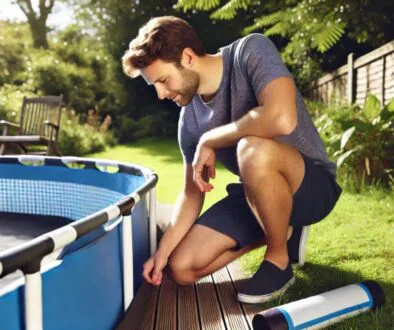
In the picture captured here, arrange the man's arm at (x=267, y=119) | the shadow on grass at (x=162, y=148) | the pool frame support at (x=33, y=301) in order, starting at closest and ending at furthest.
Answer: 1. the pool frame support at (x=33, y=301)
2. the man's arm at (x=267, y=119)
3. the shadow on grass at (x=162, y=148)

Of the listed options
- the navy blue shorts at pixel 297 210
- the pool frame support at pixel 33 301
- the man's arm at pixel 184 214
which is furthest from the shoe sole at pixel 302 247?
the pool frame support at pixel 33 301

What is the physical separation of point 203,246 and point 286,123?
2.06ft

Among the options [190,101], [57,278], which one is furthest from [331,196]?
[57,278]

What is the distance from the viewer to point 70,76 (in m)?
12.4

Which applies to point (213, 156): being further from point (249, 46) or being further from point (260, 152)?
point (249, 46)

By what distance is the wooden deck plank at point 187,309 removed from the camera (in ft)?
6.56

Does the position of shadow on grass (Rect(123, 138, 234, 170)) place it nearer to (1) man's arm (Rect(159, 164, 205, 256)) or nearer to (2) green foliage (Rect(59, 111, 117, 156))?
(2) green foliage (Rect(59, 111, 117, 156))

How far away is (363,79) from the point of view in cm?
635

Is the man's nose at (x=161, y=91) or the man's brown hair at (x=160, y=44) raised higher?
the man's brown hair at (x=160, y=44)

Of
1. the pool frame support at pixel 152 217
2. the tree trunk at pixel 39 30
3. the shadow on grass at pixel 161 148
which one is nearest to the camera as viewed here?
the pool frame support at pixel 152 217

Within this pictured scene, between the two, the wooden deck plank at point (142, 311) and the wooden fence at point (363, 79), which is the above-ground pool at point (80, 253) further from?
the wooden fence at point (363, 79)

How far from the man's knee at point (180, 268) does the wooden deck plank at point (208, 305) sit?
8 cm

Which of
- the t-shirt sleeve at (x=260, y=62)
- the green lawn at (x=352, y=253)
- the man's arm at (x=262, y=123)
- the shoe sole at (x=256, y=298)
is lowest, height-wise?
the green lawn at (x=352, y=253)

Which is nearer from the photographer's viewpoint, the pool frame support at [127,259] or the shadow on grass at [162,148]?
the pool frame support at [127,259]
